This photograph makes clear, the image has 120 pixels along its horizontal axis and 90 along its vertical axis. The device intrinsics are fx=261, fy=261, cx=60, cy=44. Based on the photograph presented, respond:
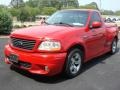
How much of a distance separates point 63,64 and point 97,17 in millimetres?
2553

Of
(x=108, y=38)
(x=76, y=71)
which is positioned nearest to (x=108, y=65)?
(x=108, y=38)

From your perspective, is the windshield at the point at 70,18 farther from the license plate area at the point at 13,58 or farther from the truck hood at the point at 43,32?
the license plate area at the point at 13,58

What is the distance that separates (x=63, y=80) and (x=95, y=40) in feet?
5.65

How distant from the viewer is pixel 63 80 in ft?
20.4

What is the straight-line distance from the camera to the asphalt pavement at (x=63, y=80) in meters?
5.71

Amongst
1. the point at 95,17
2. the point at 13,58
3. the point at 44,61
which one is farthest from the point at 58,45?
the point at 95,17

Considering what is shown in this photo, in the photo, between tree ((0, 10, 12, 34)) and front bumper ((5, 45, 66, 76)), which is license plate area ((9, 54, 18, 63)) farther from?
tree ((0, 10, 12, 34))

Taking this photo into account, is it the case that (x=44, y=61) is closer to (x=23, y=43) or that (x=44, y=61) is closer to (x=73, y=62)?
(x=23, y=43)

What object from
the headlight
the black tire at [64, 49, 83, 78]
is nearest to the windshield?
the black tire at [64, 49, 83, 78]

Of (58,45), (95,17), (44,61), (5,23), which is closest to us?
(44,61)

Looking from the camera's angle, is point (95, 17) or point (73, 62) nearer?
point (73, 62)

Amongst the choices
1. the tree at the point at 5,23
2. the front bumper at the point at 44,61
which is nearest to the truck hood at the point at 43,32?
the front bumper at the point at 44,61

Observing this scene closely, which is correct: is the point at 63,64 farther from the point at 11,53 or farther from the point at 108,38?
the point at 108,38

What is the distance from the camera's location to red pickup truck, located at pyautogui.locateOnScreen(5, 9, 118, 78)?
19.0 feet
